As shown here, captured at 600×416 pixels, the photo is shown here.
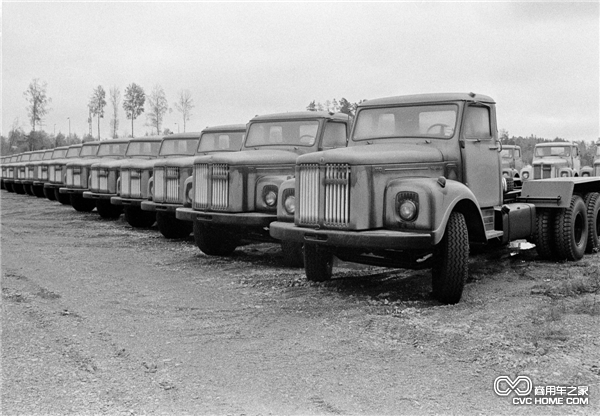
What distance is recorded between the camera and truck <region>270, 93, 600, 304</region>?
6.01 m

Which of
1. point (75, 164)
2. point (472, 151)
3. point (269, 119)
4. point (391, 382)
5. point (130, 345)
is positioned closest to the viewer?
point (391, 382)

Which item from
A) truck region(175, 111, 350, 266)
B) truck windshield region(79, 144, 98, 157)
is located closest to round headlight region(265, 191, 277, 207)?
truck region(175, 111, 350, 266)

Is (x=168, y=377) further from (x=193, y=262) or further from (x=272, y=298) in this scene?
(x=193, y=262)

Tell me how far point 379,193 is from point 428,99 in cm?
153

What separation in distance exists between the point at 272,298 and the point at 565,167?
1647 cm

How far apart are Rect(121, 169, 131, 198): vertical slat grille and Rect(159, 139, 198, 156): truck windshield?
0.80m

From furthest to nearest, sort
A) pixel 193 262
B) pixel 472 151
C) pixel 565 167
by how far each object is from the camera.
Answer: pixel 565 167
pixel 193 262
pixel 472 151

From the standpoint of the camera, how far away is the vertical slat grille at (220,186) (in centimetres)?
845

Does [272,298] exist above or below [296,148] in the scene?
below

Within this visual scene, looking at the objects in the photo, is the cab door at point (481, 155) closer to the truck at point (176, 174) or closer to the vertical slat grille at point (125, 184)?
the truck at point (176, 174)

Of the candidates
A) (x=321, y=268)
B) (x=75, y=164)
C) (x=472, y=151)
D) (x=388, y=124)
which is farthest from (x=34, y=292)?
(x=75, y=164)

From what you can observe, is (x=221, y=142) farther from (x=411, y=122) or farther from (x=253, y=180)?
(x=411, y=122)

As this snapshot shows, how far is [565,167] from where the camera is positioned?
67.0ft

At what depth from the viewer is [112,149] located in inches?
675
